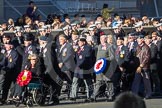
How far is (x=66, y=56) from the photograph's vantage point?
45.5 feet

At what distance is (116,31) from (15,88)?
3972 millimetres

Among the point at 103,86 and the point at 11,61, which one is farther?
the point at 103,86

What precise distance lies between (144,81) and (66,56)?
7.49 ft

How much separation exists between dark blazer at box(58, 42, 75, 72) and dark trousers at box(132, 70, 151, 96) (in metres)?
1.75

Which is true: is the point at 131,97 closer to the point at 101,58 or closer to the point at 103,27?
the point at 101,58

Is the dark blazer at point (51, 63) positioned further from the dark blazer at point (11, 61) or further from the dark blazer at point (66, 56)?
the dark blazer at point (11, 61)

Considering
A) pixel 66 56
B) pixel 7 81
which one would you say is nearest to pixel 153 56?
pixel 66 56

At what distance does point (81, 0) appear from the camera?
3022 centimetres

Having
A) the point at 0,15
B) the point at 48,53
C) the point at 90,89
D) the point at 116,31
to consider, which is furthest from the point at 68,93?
the point at 0,15

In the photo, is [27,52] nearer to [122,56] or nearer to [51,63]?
[51,63]

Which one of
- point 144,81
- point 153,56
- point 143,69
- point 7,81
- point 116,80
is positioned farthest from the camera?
point 153,56

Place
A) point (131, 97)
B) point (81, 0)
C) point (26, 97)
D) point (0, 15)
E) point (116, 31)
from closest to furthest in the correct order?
point (131, 97), point (26, 97), point (116, 31), point (0, 15), point (81, 0)

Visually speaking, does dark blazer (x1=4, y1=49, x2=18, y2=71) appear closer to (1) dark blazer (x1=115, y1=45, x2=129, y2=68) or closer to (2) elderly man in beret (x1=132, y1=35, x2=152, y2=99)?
(1) dark blazer (x1=115, y1=45, x2=129, y2=68)

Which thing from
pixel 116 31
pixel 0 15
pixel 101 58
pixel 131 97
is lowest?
pixel 131 97
